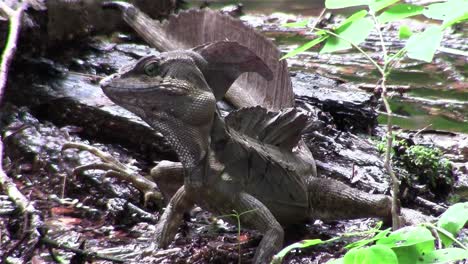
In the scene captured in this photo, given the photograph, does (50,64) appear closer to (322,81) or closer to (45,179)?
(45,179)

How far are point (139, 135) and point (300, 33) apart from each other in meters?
5.28

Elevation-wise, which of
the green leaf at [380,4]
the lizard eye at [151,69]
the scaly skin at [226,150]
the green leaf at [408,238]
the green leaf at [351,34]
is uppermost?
the green leaf at [380,4]

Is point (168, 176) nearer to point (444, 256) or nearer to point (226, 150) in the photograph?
point (226, 150)

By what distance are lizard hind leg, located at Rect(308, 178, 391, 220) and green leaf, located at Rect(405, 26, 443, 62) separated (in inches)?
72.2

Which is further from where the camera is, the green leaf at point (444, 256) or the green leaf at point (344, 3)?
the green leaf at point (344, 3)

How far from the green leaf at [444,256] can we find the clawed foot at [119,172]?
2390 mm

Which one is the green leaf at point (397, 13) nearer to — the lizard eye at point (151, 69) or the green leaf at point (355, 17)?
the green leaf at point (355, 17)

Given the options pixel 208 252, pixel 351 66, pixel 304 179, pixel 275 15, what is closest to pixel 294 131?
pixel 304 179

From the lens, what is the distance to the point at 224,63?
10.8ft

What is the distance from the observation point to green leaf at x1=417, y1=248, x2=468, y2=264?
153cm

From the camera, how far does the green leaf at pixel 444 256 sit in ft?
5.03

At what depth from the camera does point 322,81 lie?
6.13 meters

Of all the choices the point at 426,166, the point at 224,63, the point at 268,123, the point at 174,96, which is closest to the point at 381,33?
the point at 174,96

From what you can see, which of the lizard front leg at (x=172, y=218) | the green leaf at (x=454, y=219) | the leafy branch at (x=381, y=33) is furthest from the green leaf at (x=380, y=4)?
the lizard front leg at (x=172, y=218)
